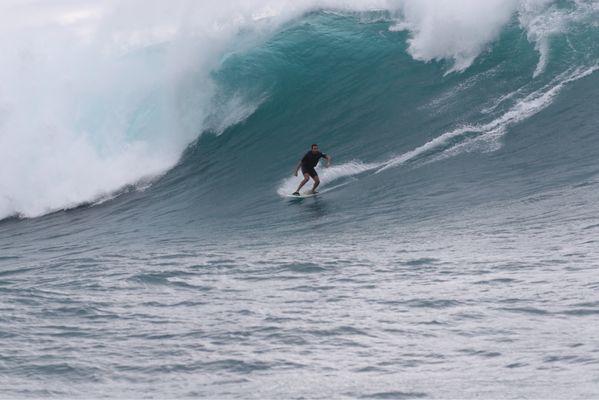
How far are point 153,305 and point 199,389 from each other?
9.17ft

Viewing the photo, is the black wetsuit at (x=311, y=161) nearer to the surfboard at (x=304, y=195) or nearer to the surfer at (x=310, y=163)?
the surfer at (x=310, y=163)

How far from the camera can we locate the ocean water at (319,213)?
733 centimetres

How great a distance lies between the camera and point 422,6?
22469 millimetres

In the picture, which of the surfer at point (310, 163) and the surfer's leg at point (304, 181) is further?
the surfer at point (310, 163)

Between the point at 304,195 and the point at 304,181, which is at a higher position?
the point at 304,181

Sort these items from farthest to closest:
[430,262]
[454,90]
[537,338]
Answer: [454,90]
[430,262]
[537,338]

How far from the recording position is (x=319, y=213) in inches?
586

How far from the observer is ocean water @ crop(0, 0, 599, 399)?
7.33 m

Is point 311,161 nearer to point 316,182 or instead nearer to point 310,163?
point 310,163

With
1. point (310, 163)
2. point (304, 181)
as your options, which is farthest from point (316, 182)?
point (310, 163)

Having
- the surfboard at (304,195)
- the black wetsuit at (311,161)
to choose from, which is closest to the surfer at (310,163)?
the black wetsuit at (311,161)

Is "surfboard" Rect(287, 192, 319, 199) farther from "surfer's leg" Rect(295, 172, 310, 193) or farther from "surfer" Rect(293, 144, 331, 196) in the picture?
"surfer" Rect(293, 144, 331, 196)

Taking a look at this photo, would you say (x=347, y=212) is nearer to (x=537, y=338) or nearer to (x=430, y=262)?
(x=430, y=262)

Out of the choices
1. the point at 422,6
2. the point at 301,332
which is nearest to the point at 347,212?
the point at 301,332
